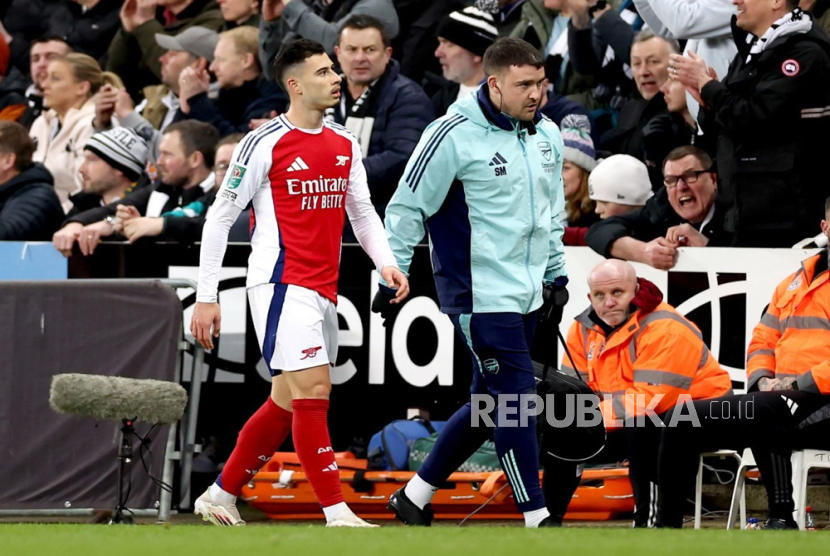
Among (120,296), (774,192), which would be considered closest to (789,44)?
(774,192)

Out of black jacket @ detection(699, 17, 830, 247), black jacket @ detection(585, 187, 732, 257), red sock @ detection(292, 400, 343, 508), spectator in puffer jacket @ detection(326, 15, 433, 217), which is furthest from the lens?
spectator in puffer jacket @ detection(326, 15, 433, 217)

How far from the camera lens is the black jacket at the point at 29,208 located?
10773 mm

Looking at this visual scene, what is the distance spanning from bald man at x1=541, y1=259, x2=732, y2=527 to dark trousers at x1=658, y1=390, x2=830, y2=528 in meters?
0.25

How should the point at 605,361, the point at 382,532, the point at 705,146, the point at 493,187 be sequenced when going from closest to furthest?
1. the point at 382,532
2. the point at 493,187
3. the point at 605,361
4. the point at 705,146

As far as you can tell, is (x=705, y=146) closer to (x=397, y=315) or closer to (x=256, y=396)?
(x=397, y=315)

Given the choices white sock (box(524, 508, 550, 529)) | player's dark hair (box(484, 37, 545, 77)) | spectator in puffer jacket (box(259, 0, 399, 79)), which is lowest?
white sock (box(524, 508, 550, 529))

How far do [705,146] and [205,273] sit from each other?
13.0ft

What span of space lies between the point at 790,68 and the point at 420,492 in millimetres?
3396

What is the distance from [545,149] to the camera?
7.45m

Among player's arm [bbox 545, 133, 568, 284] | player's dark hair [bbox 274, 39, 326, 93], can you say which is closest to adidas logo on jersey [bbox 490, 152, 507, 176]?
player's arm [bbox 545, 133, 568, 284]

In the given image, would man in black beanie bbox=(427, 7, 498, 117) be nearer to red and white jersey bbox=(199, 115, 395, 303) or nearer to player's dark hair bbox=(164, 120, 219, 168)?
player's dark hair bbox=(164, 120, 219, 168)

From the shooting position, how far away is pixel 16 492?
29.8 feet

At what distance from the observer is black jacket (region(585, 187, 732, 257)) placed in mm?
9156

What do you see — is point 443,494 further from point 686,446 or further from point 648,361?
point 686,446
